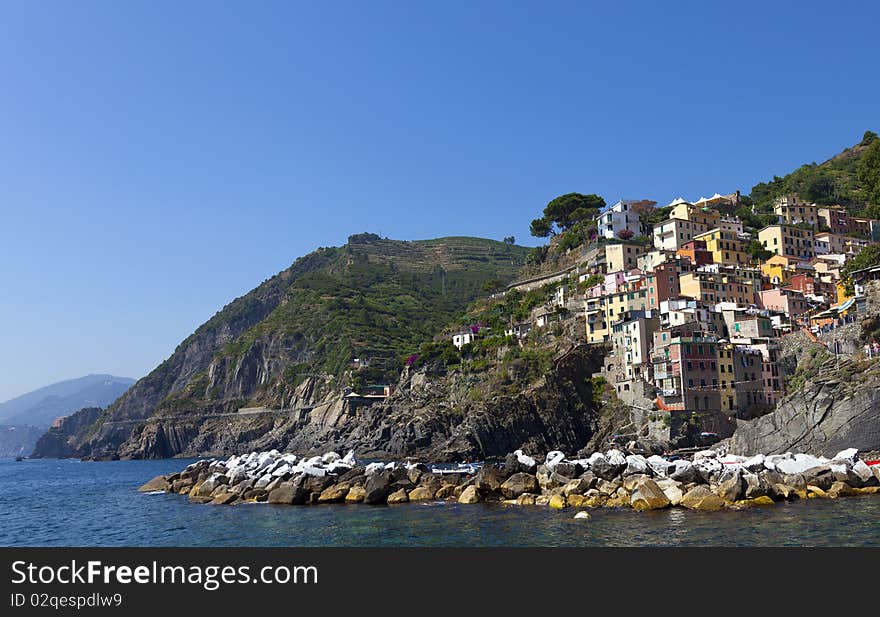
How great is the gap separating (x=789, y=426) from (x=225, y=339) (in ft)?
525

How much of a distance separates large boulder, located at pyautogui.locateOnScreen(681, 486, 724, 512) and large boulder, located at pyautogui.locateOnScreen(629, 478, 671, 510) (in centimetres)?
101

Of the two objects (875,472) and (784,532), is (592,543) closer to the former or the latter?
(784,532)

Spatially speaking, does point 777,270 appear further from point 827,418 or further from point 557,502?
point 557,502

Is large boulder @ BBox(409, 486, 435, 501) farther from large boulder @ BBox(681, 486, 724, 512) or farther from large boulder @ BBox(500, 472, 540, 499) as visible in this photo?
large boulder @ BBox(681, 486, 724, 512)

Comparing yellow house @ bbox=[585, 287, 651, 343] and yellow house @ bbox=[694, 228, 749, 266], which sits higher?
yellow house @ bbox=[694, 228, 749, 266]

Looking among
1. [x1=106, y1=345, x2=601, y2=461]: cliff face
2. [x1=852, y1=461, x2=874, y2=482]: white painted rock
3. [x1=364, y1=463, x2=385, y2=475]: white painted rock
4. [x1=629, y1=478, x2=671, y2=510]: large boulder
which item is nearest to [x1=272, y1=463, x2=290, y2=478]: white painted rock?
[x1=364, y1=463, x2=385, y2=475]: white painted rock

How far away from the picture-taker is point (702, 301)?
78375mm

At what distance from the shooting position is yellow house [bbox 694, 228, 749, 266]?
299 ft

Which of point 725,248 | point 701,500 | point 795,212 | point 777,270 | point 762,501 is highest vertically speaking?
point 795,212

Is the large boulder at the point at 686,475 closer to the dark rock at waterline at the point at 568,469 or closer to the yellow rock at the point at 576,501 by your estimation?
the dark rock at waterline at the point at 568,469

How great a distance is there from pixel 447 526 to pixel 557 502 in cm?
805

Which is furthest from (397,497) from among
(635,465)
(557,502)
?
(635,465)
